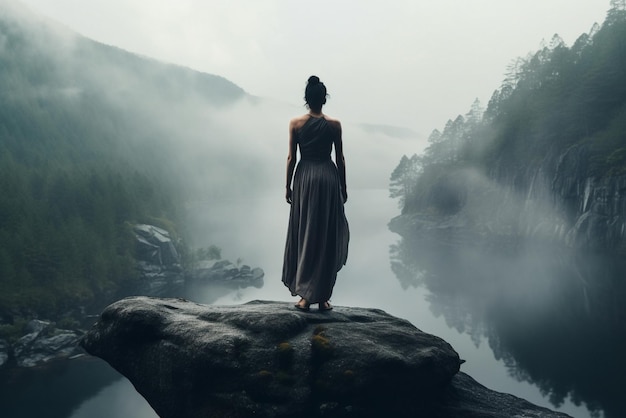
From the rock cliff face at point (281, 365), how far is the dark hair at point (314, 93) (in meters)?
4.38

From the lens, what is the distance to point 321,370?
904 cm

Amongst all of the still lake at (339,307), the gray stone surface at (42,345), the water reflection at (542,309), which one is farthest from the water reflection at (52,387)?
the water reflection at (542,309)

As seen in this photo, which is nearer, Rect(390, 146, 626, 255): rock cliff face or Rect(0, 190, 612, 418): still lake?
Rect(0, 190, 612, 418): still lake

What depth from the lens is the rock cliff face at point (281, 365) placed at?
8.85 m

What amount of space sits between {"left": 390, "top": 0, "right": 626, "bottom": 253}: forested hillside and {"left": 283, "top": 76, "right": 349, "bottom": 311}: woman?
82.3 meters

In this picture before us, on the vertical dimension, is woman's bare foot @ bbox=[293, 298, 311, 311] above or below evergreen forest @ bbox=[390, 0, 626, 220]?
below

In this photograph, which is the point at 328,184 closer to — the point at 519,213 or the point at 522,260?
the point at 522,260

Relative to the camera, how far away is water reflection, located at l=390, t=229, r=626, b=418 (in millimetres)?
47938

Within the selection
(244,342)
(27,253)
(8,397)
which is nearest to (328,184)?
(244,342)

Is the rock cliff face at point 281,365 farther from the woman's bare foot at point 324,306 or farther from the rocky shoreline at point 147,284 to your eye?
the rocky shoreline at point 147,284

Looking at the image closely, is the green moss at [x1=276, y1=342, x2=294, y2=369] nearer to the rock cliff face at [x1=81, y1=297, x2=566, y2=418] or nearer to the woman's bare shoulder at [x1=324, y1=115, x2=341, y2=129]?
the rock cliff face at [x1=81, y1=297, x2=566, y2=418]

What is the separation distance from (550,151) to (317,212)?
101 metres

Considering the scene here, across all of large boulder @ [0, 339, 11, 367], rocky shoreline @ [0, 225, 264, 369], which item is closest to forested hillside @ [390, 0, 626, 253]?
rocky shoreline @ [0, 225, 264, 369]

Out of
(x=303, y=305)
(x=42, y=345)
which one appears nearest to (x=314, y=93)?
(x=303, y=305)
